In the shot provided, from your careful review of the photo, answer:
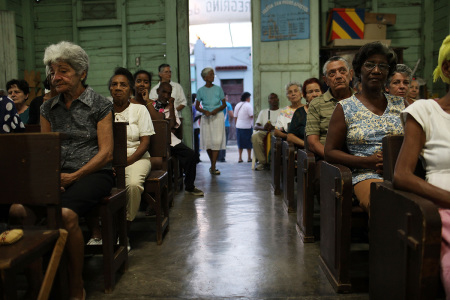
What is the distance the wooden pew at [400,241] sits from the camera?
3.96ft

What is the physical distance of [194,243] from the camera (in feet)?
9.88

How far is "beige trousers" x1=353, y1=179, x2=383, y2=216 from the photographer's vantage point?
6.97 feet

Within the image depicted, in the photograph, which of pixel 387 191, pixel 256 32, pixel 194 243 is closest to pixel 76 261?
pixel 194 243

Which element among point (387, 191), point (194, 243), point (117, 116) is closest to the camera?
point (387, 191)

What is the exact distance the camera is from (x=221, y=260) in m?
2.65

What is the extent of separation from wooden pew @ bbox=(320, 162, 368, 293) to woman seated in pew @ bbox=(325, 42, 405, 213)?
16cm

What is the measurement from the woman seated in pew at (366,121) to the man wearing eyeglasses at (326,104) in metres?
0.61

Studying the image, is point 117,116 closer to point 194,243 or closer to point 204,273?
point 194,243

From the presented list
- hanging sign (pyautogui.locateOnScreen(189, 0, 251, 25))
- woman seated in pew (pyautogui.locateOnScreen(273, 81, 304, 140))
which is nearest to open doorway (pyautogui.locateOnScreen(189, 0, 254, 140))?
hanging sign (pyautogui.locateOnScreen(189, 0, 251, 25))

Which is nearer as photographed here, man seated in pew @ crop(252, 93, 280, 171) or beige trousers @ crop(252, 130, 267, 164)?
man seated in pew @ crop(252, 93, 280, 171)

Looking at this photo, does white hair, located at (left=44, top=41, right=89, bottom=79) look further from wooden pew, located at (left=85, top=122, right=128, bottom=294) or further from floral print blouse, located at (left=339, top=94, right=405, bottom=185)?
floral print blouse, located at (left=339, top=94, right=405, bottom=185)

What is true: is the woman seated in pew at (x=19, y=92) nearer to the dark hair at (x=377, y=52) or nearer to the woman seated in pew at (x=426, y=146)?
the dark hair at (x=377, y=52)

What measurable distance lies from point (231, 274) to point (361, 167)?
0.98 metres

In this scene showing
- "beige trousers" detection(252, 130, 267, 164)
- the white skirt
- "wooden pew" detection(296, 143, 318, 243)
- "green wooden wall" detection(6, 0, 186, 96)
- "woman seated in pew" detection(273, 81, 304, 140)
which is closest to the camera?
"wooden pew" detection(296, 143, 318, 243)
